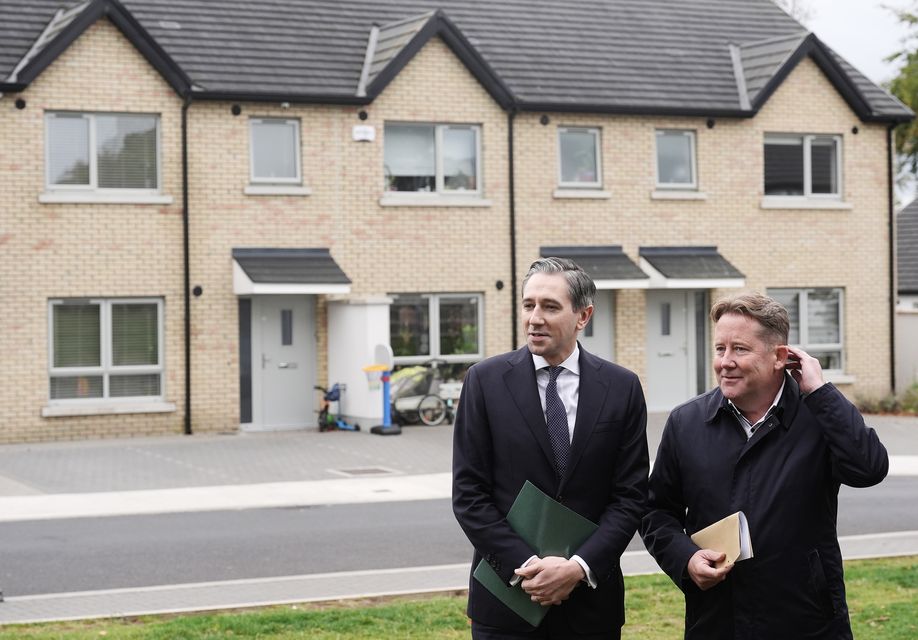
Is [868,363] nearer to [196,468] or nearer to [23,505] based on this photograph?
[196,468]

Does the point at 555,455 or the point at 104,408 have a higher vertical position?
the point at 555,455

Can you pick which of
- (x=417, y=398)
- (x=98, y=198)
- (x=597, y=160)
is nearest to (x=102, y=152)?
(x=98, y=198)

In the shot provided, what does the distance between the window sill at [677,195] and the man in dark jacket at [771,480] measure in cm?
2128

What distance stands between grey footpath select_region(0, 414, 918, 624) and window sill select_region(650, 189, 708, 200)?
391cm

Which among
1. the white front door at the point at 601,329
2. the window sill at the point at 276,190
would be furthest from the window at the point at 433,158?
the white front door at the point at 601,329

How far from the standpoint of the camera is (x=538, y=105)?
24.8 meters

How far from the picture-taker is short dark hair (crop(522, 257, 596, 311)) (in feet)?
16.6

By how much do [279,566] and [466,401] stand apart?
244 inches

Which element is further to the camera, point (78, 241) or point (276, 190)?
point (276, 190)

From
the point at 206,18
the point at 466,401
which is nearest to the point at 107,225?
the point at 206,18

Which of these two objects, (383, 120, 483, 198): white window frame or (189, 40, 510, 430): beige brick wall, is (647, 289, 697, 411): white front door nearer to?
(189, 40, 510, 430): beige brick wall

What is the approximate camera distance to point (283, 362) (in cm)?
2381

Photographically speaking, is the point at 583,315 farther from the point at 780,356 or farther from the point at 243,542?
the point at 243,542

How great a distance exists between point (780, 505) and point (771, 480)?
3.4 inches
